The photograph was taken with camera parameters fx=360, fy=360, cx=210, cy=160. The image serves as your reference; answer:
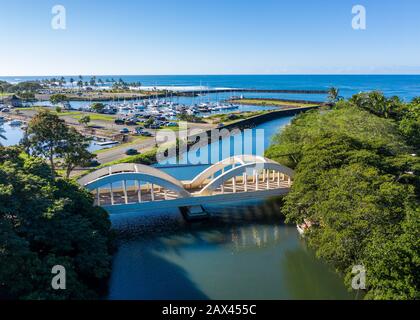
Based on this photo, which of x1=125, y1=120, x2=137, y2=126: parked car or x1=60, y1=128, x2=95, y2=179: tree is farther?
x1=125, y1=120, x2=137, y2=126: parked car

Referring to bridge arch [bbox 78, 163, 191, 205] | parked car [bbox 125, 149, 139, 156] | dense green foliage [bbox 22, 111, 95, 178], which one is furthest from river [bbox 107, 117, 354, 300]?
parked car [bbox 125, 149, 139, 156]

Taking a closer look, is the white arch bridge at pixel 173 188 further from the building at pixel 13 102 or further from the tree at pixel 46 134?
the building at pixel 13 102

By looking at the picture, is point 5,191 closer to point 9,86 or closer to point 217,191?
point 217,191

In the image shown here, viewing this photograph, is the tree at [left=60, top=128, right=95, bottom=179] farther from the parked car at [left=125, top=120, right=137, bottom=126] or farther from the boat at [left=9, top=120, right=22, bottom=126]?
the boat at [left=9, top=120, right=22, bottom=126]

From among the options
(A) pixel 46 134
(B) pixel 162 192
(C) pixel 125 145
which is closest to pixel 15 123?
(C) pixel 125 145

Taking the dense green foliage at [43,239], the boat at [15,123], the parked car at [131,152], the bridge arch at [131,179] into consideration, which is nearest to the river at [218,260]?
the bridge arch at [131,179]

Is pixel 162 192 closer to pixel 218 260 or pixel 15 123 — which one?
pixel 218 260
